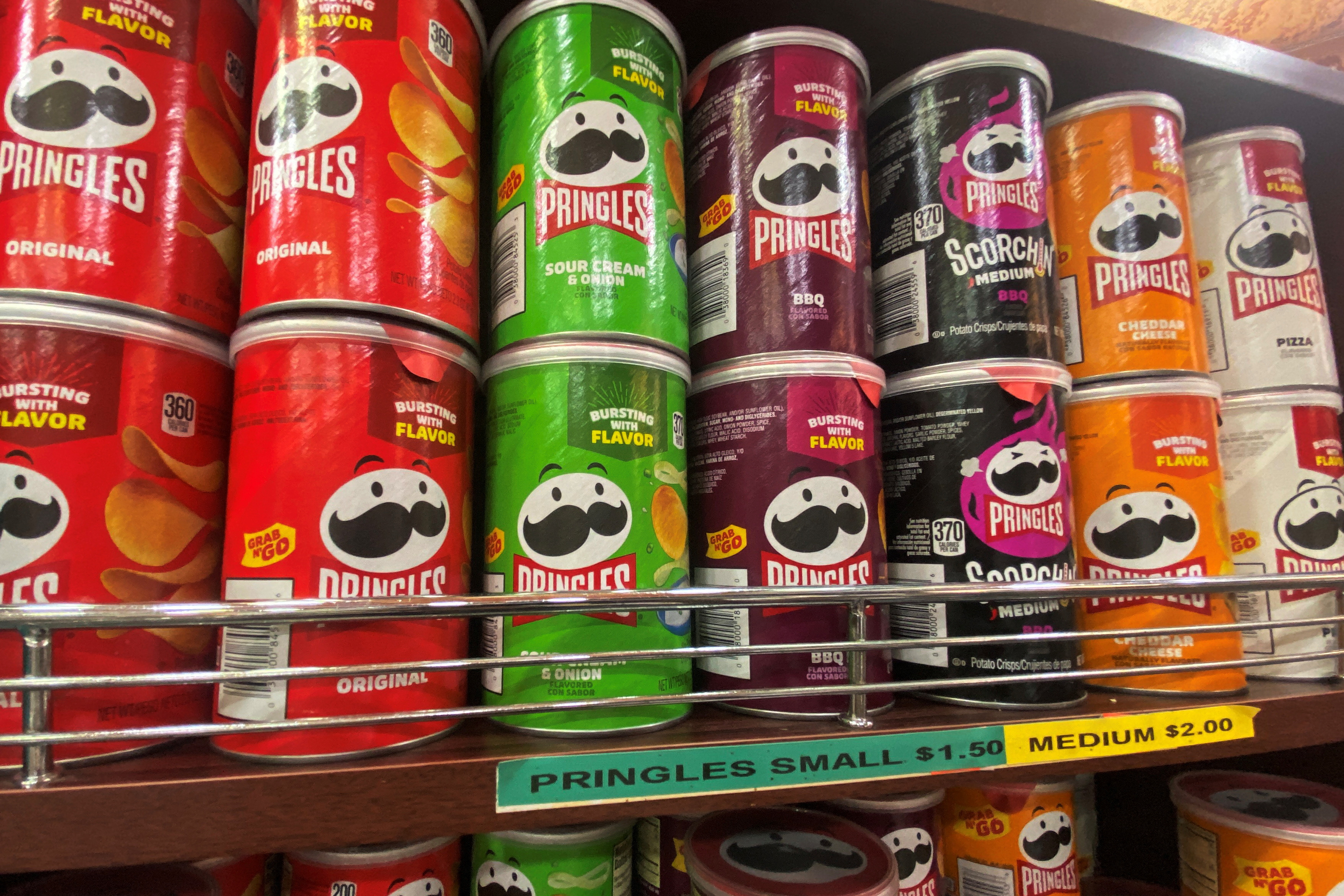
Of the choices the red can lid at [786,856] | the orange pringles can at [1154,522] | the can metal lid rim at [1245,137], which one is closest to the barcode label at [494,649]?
the red can lid at [786,856]

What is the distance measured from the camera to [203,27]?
652 millimetres

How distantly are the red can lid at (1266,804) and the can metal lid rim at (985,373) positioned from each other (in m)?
0.55

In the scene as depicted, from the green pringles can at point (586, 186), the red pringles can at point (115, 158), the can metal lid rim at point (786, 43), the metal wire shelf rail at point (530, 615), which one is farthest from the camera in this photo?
the can metal lid rim at point (786, 43)

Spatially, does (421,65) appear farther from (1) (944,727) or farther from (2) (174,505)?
(1) (944,727)

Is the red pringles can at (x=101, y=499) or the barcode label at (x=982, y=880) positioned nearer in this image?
the red pringles can at (x=101, y=499)

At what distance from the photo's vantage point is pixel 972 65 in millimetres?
804

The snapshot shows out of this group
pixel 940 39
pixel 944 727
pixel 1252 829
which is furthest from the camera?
pixel 940 39

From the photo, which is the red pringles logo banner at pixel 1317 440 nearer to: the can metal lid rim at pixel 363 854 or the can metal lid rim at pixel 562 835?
the can metal lid rim at pixel 562 835

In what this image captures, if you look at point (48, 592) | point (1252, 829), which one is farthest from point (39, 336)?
point (1252, 829)

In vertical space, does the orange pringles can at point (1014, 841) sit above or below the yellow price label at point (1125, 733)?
below

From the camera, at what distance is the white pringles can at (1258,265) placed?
927 mm

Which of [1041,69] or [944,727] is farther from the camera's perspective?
[1041,69]

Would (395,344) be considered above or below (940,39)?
below

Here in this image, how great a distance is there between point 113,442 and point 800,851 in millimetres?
737
